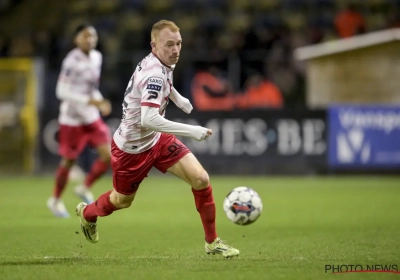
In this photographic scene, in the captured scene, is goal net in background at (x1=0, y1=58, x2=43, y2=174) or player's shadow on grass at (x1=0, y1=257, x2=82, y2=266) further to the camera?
goal net in background at (x1=0, y1=58, x2=43, y2=174)

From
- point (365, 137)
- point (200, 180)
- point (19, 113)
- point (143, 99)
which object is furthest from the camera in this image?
point (19, 113)

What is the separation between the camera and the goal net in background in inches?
683

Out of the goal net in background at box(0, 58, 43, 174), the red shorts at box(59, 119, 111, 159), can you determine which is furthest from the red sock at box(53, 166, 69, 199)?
the goal net in background at box(0, 58, 43, 174)

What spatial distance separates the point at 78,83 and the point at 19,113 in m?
6.49

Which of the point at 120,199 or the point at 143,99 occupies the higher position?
the point at 143,99

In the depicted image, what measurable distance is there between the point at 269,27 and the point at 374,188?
6.28 meters

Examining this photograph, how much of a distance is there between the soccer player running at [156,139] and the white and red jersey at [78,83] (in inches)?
163

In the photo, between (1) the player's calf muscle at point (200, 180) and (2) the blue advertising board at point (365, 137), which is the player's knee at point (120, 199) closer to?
(1) the player's calf muscle at point (200, 180)

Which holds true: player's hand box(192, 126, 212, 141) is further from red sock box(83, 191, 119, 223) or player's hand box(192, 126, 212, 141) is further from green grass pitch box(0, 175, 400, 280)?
red sock box(83, 191, 119, 223)

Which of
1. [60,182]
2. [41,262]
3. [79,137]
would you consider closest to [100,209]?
[41,262]

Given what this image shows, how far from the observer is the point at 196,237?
8.56 meters

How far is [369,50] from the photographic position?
682 inches

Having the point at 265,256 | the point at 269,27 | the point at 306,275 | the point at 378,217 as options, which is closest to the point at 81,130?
the point at 378,217

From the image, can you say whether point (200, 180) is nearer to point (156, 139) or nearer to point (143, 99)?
point (156, 139)
